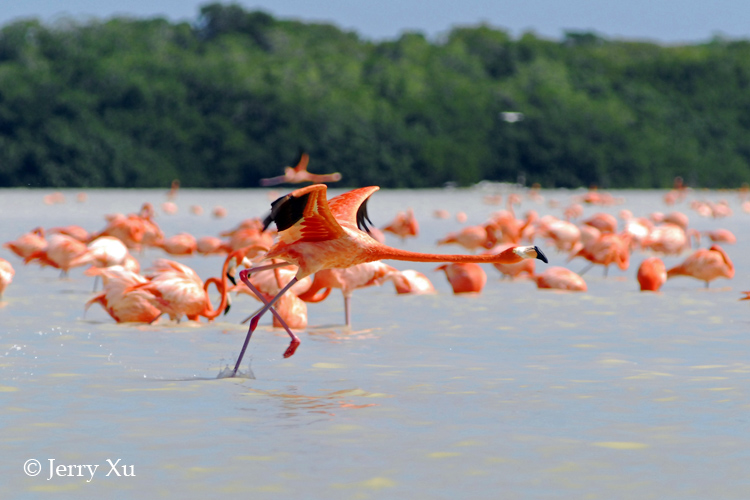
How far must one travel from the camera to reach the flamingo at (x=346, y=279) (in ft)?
28.7

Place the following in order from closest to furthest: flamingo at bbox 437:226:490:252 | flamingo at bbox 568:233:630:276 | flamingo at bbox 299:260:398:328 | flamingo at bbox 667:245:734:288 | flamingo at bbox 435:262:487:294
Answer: flamingo at bbox 299:260:398:328 < flamingo at bbox 435:262:487:294 < flamingo at bbox 667:245:734:288 < flamingo at bbox 568:233:630:276 < flamingo at bbox 437:226:490:252

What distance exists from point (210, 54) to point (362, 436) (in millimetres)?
54621

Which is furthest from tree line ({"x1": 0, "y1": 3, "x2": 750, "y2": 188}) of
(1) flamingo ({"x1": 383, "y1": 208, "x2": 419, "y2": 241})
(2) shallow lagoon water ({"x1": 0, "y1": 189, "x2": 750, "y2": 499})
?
(2) shallow lagoon water ({"x1": 0, "y1": 189, "x2": 750, "y2": 499})

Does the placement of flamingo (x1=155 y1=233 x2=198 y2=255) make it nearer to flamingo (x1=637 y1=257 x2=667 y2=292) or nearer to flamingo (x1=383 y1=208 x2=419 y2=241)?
flamingo (x1=383 y1=208 x2=419 y2=241)

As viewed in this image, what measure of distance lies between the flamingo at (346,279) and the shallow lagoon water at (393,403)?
0.24m

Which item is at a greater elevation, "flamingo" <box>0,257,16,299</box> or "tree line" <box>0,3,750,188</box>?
"tree line" <box>0,3,750,188</box>

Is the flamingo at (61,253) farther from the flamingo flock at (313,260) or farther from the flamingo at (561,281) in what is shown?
the flamingo at (561,281)

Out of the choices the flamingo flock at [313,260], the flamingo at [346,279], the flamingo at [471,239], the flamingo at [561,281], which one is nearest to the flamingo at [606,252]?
the flamingo flock at [313,260]

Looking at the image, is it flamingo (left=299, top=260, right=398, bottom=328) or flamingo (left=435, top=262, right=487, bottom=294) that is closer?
flamingo (left=299, top=260, right=398, bottom=328)

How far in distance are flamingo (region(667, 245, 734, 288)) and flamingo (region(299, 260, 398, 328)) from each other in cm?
365

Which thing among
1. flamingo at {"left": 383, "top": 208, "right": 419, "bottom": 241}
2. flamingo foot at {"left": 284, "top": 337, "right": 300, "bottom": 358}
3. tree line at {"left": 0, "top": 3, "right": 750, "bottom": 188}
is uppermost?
tree line at {"left": 0, "top": 3, "right": 750, "bottom": 188}

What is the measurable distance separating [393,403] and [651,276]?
5.94 meters

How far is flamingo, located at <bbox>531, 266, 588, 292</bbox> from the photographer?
A: 36.3ft

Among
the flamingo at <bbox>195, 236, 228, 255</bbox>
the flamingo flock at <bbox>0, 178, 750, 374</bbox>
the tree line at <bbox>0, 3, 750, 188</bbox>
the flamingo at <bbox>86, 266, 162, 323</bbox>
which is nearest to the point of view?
the flamingo flock at <bbox>0, 178, 750, 374</bbox>
